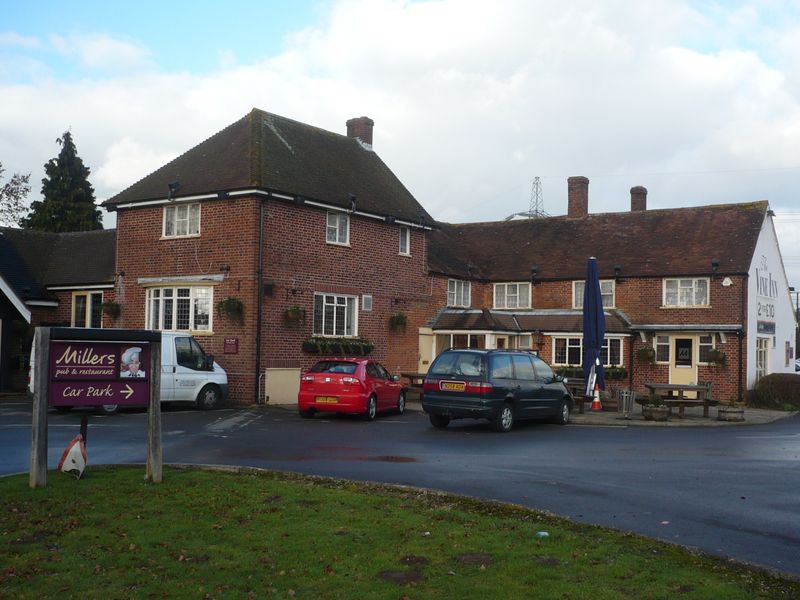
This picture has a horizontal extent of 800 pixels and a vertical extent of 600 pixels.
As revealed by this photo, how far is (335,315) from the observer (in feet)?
92.1

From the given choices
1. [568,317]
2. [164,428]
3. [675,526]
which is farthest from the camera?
[568,317]

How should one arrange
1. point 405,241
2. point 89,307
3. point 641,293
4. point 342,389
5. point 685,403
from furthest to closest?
point 641,293, point 405,241, point 89,307, point 685,403, point 342,389

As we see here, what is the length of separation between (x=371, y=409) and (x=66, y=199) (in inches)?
1535

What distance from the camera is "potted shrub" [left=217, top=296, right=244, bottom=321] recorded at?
82.0 feet

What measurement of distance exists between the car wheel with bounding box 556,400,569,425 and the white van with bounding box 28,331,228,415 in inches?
357

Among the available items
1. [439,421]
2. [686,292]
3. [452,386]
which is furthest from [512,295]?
[452,386]

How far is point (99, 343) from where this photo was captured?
1049 centimetres

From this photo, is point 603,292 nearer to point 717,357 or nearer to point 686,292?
point 686,292

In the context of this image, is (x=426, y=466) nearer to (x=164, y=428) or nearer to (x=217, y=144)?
(x=164, y=428)

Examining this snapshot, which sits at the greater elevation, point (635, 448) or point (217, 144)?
point (217, 144)

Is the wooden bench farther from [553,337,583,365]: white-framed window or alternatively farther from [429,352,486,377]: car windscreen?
[553,337,583,365]: white-framed window

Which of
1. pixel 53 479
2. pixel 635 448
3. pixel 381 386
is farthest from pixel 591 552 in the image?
pixel 381 386

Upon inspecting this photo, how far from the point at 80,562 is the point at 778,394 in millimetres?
28387

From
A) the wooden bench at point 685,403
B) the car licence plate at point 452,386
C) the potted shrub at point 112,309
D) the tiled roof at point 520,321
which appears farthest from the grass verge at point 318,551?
the tiled roof at point 520,321
